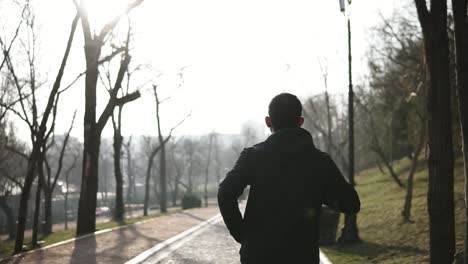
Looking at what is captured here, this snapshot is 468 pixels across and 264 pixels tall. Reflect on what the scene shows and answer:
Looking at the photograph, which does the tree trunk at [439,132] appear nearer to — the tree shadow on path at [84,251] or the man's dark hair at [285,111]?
the man's dark hair at [285,111]

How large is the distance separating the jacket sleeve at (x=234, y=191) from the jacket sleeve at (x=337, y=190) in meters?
0.46

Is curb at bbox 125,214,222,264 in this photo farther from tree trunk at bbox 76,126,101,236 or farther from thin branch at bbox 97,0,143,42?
thin branch at bbox 97,0,143,42

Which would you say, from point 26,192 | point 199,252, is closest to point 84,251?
point 199,252

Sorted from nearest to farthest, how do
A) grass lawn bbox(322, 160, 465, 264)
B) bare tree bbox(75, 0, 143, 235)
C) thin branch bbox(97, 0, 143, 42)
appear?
grass lawn bbox(322, 160, 465, 264)
thin branch bbox(97, 0, 143, 42)
bare tree bbox(75, 0, 143, 235)

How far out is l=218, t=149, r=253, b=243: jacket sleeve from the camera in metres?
2.89

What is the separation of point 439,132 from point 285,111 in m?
4.55

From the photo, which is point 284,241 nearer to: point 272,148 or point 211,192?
point 272,148

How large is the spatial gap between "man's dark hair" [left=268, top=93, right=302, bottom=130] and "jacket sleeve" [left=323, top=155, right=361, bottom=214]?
0.97 feet

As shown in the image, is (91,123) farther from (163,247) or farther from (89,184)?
(163,247)

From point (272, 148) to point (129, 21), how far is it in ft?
68.0

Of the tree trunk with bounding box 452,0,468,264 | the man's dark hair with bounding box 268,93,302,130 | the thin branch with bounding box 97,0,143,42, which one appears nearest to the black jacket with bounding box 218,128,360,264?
the man's dark hair with bounding box 268,93,302,130

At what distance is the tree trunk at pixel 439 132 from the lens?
6949mm

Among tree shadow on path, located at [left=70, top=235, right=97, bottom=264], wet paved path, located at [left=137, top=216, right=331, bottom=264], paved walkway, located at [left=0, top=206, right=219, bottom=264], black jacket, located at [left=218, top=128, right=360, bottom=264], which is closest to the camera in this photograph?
black jacket, located at [left=218, top=128, right=360, bottom=264]

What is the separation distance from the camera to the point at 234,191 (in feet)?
9.50
